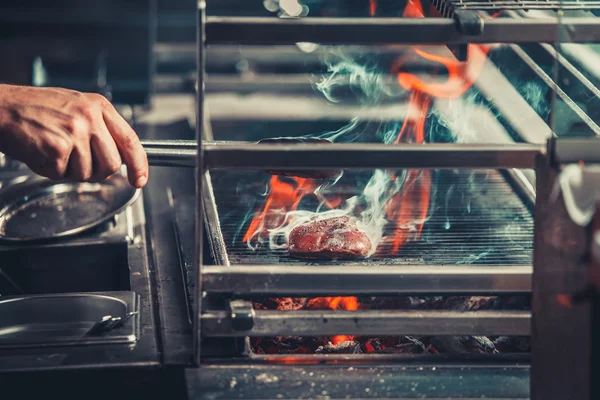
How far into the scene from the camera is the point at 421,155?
1.63 meters

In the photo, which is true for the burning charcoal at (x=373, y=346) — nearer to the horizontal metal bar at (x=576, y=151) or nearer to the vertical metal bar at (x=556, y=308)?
the vertical metal bar at (x=556, y=308)

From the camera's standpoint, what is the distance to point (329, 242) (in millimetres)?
2174

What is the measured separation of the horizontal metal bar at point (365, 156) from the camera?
5.32 ft

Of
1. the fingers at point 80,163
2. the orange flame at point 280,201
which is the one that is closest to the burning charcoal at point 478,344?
the orange flame at point 280,201

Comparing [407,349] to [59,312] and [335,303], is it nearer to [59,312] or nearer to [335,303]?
[335,303]

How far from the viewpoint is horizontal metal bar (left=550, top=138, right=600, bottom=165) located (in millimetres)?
1461

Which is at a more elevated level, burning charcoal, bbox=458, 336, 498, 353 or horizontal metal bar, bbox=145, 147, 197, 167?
horizontal metal bar, bbox=145, 147, 197, 167

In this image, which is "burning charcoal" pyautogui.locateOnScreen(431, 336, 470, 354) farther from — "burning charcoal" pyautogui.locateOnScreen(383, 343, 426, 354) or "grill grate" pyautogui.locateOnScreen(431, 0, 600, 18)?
"grill grate" pyautogui.locateOnScreen(431, 0, 600, 18)

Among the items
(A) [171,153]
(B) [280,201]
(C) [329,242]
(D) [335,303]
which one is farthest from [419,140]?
(A) [171,153]

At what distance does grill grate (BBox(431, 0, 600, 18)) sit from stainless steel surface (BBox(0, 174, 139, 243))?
3.84 feet

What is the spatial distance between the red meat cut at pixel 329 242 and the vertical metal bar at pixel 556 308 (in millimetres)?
662

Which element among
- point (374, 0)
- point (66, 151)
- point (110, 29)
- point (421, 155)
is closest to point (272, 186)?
point (374, 0)

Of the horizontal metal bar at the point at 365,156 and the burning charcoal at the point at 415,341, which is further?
the burning charcoal at the point at 415,341

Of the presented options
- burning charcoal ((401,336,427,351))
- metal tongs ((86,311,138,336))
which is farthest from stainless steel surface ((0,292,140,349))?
burning charcoal ((401,336,427,351))
